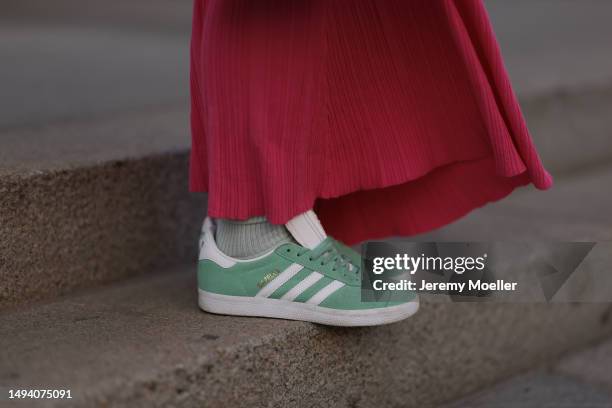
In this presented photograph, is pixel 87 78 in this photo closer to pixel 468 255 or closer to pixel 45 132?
pixel 45 132

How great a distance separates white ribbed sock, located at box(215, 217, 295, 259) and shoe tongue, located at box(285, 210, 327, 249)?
0.04 feet

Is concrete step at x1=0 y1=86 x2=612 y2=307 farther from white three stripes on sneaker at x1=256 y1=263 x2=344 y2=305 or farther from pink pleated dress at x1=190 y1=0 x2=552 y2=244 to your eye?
white three stripes on sneaker at x1=256 y1=263 x2=344 y2=305

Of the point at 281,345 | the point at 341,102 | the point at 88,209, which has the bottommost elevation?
the point at 281,345

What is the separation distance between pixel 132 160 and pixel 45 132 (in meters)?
0.29

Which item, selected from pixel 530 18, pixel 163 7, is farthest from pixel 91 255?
pixel 530 18

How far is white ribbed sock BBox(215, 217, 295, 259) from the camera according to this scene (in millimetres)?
1093

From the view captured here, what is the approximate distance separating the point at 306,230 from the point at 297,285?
Answer: 75mm

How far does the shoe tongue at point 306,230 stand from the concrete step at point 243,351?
11 centimetres

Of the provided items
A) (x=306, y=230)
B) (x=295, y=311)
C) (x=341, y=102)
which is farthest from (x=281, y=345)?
(x=341, y=102)

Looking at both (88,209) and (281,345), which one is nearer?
(281,345)

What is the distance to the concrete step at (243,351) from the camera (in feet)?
3.03

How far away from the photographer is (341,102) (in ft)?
3.66

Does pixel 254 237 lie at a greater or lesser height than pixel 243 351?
greater

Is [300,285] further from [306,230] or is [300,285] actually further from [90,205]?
[90,205]
